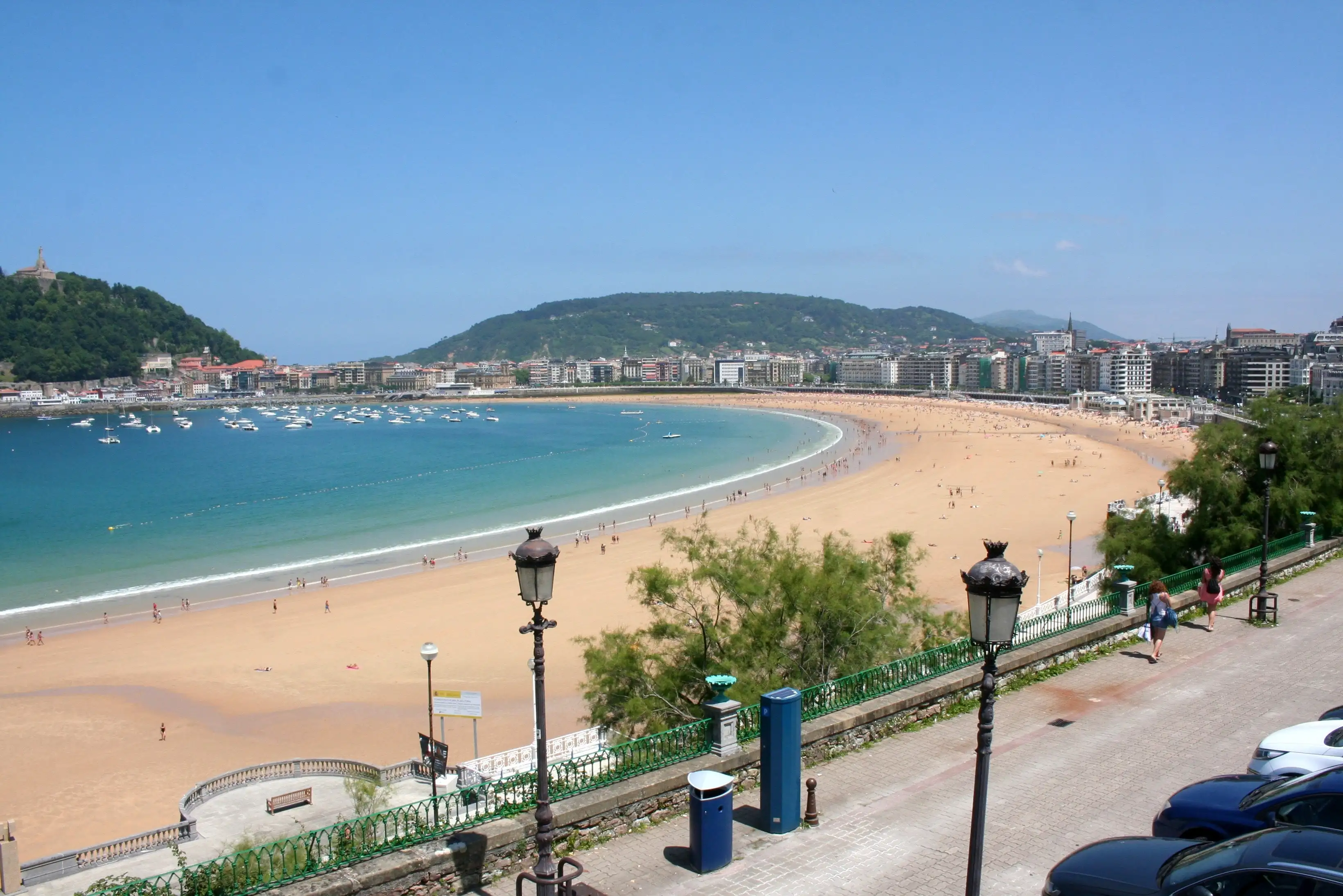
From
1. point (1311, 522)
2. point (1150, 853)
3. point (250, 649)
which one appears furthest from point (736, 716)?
point (250, 649)

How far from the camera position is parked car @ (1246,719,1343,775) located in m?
7.49

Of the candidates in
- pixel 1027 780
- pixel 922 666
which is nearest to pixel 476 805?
pixel 1027 780

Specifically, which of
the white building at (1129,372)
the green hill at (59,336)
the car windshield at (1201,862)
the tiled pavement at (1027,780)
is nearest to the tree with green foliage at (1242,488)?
the tiled pavement at (1027,780)

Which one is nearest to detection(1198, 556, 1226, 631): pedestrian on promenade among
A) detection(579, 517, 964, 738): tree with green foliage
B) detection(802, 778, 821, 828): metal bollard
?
detection(579, 517, 964, 738): tree with green foliage

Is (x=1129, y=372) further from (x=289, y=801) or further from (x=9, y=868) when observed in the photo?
(x=9, y=868)

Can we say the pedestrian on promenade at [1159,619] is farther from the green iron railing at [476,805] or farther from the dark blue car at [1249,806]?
the dark blue car at [1249,806]

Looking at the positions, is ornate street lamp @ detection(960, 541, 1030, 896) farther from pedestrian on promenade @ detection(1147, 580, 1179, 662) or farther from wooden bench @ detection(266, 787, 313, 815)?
wooden bench @ detection(266, 787, 313, 815)

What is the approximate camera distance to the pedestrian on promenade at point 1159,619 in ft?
39.1

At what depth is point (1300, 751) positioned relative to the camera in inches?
301

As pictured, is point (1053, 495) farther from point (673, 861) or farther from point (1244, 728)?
point (673, 861)

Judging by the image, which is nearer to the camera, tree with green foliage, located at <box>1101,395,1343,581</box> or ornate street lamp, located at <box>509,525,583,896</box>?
ornate street lamp, located at <box>509,525,583,896</box>

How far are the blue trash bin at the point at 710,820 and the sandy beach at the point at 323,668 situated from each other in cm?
1018

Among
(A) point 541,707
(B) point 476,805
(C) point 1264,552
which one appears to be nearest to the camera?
(A) point 541,707

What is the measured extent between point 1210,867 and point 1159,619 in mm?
7916
